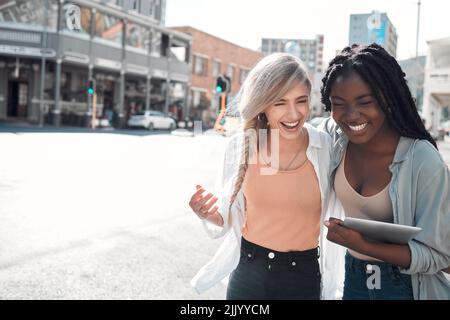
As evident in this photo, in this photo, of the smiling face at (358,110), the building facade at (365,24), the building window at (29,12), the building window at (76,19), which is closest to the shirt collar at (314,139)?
the smiling face at (358,110)

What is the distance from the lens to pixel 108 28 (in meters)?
29.0

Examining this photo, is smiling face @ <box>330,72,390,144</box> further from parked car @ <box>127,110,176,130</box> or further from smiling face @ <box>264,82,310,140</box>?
parked car @ <box>127,110,176,130</box>

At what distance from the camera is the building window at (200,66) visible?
3909 cm

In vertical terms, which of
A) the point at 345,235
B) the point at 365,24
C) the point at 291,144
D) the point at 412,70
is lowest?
the point at 345,235

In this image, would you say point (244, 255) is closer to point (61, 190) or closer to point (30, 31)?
point (61, 190)

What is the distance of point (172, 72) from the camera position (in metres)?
34.8

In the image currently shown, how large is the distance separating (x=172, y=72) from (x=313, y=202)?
3369 centimetres

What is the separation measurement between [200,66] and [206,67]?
746 millimetres

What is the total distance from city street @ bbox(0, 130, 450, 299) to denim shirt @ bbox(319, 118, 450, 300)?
3.22ft

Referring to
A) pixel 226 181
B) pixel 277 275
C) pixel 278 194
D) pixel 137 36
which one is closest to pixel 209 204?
pixel 226 181

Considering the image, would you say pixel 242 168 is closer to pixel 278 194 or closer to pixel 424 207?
pixel 278 194

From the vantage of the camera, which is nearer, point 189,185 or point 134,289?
point 134,289

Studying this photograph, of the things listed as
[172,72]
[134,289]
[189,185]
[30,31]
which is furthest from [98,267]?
[172,72]

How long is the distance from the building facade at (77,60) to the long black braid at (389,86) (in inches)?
992
